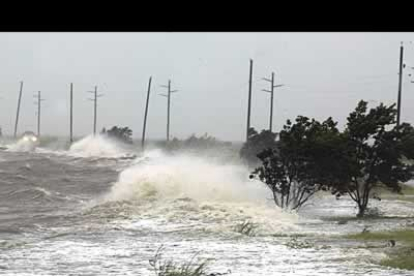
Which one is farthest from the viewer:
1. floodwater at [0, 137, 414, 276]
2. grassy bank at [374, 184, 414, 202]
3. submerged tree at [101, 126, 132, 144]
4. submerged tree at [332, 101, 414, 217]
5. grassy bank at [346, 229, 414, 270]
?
submerged tree at [101, 126, 132, 144]

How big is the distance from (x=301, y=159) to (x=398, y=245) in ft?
27.2

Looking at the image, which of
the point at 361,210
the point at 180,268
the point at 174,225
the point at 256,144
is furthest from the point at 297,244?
the point at 256,144

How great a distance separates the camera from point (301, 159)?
22.4 m

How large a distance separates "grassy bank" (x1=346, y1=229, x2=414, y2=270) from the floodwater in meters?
0.30

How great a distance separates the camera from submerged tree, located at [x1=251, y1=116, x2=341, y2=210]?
21797 millimetres

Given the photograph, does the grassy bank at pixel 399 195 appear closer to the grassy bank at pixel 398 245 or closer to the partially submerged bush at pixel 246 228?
the grassy bank at pixel 398 245

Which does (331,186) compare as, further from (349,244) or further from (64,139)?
(64,139)

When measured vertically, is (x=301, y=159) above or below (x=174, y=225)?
above

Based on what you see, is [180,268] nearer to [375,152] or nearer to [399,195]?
[375,152]

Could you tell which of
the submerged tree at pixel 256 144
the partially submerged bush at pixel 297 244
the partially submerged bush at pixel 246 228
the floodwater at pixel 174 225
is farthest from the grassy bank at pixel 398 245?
the submerged tree at pixel 256 144

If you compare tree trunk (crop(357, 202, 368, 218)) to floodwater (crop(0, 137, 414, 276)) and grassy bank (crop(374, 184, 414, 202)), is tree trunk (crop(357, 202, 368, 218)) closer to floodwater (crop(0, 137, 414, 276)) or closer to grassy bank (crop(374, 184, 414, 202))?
floodwater (crop(0, 137, 414, 276))

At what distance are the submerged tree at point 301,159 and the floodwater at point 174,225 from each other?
988 mm

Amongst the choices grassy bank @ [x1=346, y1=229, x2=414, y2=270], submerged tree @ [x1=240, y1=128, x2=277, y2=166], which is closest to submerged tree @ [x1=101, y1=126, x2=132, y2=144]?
submerged tree @ [x1=240, y1=128, x2=277, y2=166]

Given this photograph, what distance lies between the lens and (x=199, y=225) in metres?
18.6
